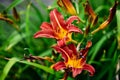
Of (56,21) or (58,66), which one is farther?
(56,21)

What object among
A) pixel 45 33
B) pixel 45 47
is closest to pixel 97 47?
pixel 45 47

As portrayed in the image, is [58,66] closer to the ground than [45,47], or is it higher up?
closer to the ground

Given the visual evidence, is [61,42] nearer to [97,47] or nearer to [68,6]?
[68,6]

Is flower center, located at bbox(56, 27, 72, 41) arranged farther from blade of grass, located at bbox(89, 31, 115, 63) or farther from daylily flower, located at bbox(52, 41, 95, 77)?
blade of grass, located at bbox(89, 31, 115, 63)

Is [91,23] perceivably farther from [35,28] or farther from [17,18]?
[35,28]

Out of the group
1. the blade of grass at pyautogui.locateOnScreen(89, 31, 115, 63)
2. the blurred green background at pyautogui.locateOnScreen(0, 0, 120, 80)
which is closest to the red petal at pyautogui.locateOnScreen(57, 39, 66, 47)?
the blurred green background at pyautogui.locateOnScreen(0, 0, 120, 80)

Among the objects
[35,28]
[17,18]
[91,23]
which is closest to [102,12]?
[35,28]
